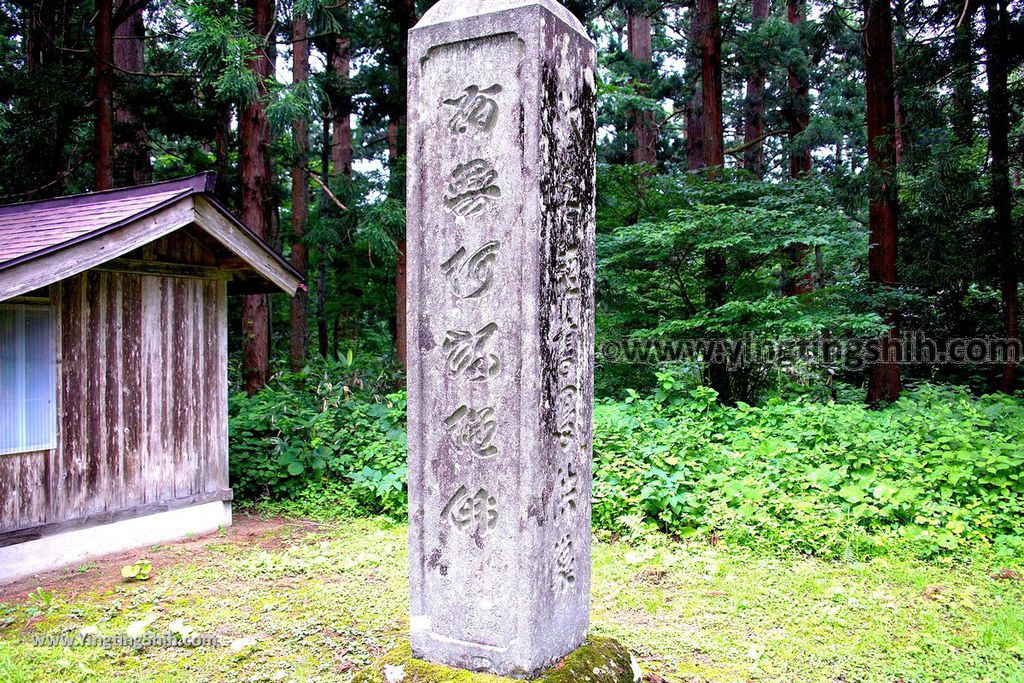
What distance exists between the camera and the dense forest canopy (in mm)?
10250

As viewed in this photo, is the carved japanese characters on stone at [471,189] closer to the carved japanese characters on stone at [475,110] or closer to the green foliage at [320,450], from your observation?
the carved japanese characters on stone at [475,110]

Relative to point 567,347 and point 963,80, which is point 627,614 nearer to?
point 567,347

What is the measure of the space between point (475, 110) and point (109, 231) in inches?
179

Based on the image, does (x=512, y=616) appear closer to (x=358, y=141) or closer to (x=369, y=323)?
(x=369, y=323)

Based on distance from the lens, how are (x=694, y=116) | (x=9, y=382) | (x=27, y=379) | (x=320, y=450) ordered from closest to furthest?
(x=9, y=382)
(x=27, y=379)
(x=320, y=450)
(x=694, y=116)

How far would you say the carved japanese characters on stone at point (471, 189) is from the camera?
133 inches

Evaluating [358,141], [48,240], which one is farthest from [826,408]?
[358,141]

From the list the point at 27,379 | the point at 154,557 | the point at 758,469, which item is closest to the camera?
the point at 27,379

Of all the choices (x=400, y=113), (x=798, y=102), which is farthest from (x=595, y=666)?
(x=798, y=102)

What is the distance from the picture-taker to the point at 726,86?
78.2 ft

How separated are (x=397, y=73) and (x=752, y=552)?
11390mm

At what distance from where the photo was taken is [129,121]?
43.2 ft

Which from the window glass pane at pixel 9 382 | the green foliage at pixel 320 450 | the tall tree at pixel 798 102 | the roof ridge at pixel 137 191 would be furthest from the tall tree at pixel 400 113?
the tall tree at pixel 798 102

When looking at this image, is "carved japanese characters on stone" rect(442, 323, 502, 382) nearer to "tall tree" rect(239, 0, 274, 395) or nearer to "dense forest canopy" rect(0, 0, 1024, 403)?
"dense forest canopy" rect(0, 0, 1024, 403)
